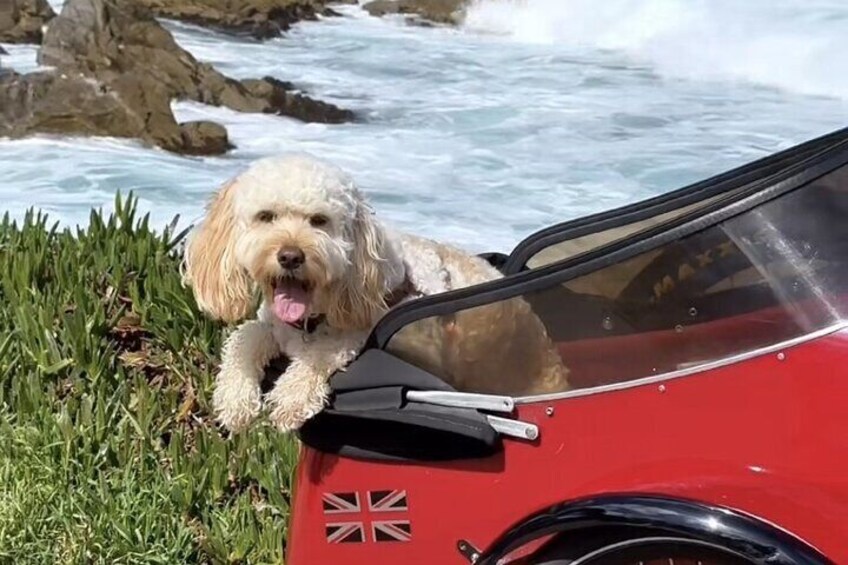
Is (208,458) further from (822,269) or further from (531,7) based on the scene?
(531,7)

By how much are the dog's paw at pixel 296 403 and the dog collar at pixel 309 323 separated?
136 millimetres

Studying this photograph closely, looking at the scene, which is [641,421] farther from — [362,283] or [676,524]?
[362,283]

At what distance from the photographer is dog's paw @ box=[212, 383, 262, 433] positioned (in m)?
2.54

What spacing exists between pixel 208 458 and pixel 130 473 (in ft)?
0.71

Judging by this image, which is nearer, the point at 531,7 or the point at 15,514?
the point at 15,514

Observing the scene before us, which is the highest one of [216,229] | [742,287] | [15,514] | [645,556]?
[742,287]

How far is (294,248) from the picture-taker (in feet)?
7.65

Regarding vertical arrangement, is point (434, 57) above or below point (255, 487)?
above

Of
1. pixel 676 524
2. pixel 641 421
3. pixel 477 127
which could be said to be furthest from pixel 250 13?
pixel 676 524

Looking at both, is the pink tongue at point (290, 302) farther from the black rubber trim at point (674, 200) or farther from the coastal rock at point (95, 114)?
the coastal rock at point (95, 114)

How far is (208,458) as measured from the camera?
10.7 ft

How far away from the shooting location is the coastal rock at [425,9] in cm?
824

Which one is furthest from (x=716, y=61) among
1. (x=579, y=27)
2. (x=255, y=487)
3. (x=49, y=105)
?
(x=255, y=487)

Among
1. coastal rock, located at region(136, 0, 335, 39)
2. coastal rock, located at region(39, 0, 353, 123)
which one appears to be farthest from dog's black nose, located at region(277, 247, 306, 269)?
coastal rock, located at region(136, 0, 335, 39)
